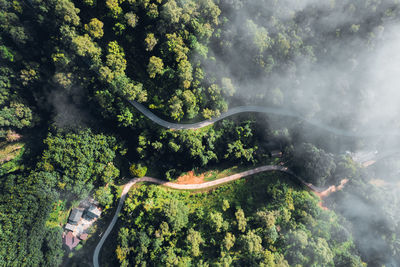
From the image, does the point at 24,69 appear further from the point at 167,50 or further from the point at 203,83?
the point at 203,83

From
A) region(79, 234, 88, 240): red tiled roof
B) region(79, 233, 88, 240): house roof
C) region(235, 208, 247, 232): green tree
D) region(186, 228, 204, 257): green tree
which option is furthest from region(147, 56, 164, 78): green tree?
region(79, 234, 88, 240): red tiled roof

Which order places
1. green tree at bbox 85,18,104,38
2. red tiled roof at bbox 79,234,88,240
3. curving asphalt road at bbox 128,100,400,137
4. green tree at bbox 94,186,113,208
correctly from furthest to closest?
curving asphalt road at bbox 128,100,400,137 → red tiled roof at bbox 79,234,88,240 → green tree at bbox 94,186,113,208 → green tree at bbox 85,18,104,38

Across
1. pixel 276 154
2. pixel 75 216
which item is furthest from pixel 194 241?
pixel 276 154

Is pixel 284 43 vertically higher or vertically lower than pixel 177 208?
higher

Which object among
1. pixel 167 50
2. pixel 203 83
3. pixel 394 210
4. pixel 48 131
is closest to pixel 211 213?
pixel 203 83

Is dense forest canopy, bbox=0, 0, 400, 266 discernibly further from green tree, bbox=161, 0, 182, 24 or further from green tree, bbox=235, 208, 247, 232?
green tree, bbox=235, 208, 247, 232

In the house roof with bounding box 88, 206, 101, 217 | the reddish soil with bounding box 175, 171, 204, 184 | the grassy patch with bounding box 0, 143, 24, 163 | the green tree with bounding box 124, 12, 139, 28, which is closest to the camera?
the green tree with bounding box 124, 12, 139, 28

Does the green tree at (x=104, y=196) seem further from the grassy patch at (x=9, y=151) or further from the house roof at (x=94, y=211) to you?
the grassy patch at (x=9, y=151)

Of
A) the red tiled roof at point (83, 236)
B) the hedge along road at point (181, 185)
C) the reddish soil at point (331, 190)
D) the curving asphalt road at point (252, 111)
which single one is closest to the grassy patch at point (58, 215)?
the red tiled roof at point (83, 236)
